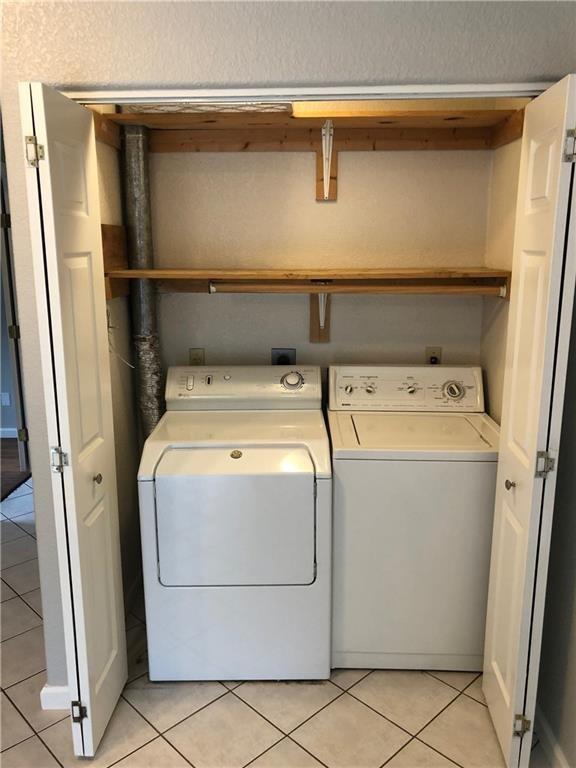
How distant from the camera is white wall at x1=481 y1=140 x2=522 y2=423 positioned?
2424 millimetres

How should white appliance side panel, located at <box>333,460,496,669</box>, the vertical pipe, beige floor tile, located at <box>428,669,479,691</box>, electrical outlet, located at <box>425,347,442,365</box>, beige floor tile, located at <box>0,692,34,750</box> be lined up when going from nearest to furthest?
beige floor tile, located at <box>0,692,34,750</box>, white appliance side panel, located at <box>333,460,496,669</box>, beige floor tile, located at <box>428,669,479,691</box>, the vertical pipe, electrical outlet, located at <box>425,347,442,365</box>

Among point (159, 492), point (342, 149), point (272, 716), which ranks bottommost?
point (272, 716)

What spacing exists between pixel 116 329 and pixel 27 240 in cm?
72

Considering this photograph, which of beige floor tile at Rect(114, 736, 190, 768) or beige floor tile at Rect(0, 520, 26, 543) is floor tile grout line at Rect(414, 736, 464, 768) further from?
beige floor tile at Rect(0, 520, 26, 543)

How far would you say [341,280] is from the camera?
2564 mm

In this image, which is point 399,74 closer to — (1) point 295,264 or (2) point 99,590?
(1) point 295,264

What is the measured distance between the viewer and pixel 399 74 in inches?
69.3

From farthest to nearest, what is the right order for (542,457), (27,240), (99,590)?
(99,590) → (27,240) → (542,457)

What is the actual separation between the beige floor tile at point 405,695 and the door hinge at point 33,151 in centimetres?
205

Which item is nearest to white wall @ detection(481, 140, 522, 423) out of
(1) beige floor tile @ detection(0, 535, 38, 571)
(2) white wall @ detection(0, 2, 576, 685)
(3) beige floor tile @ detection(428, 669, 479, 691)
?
(2) white wall @ detection(0, 2, 576, 685)

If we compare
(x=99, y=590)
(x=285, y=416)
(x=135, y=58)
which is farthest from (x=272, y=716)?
(x=135, y=58)

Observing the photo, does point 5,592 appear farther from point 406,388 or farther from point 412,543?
point 406,388

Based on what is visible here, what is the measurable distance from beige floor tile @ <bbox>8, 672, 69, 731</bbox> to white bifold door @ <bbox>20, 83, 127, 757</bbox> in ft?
0.81

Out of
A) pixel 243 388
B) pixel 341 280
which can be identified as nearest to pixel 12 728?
pixel 243 388
